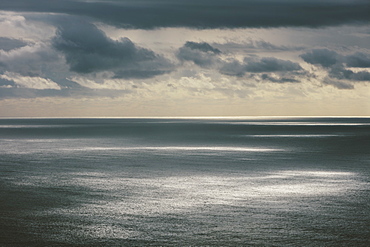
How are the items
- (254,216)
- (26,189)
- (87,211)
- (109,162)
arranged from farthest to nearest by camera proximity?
(109,162), (26,189), (87,211), (254,216)

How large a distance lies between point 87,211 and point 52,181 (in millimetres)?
Answer: 10864

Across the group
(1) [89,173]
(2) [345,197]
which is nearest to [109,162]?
(1) [89,173]

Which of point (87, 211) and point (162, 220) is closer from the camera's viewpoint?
point (162, 220)

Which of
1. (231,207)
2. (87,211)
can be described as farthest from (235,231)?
(87,211)

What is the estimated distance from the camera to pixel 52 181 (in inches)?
1180

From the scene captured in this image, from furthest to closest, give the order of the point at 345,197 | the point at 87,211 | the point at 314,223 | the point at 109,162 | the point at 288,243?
the point at 109,162, the point at 345,197, the point at 87,211, the point at 314,223, the point at 288,243

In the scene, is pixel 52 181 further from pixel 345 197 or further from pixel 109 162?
pixel 345 197

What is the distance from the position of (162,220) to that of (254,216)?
3.44m

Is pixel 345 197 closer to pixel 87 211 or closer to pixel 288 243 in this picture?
pixel 288 243

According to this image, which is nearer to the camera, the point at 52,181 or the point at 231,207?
Result: the point at 231,207

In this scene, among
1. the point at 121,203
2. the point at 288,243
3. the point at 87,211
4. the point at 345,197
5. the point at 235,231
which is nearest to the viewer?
the point at 288,243

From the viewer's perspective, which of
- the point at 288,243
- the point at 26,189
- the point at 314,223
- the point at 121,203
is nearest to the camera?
the point at 288,243

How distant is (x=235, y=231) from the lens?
53.2 ft

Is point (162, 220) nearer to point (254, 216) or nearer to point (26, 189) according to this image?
point (254, 216)
